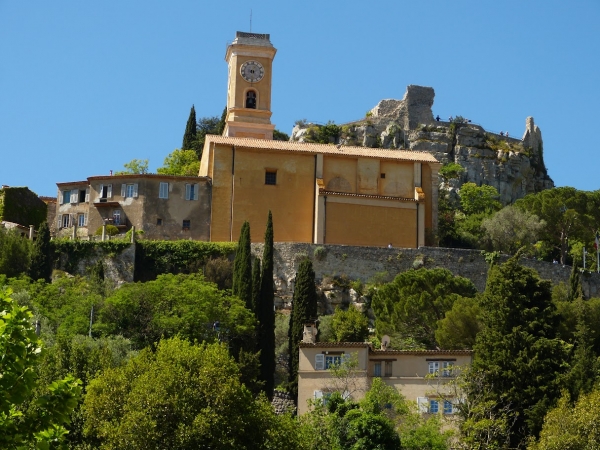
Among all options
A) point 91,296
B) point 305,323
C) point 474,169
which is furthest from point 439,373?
point 474,169

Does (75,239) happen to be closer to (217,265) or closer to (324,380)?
(217,265)

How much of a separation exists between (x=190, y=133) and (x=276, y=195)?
26.8m

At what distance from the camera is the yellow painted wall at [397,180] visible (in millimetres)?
76750

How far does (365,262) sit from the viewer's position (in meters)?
69.5

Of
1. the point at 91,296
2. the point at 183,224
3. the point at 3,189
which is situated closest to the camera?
the point at 91,296

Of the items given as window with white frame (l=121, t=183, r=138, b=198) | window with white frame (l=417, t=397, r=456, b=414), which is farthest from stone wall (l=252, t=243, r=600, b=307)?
window with white frame (l=417, t=397, r=456, b=414)

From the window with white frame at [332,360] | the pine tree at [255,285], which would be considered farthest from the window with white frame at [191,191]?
the window with white frame at [332,360]

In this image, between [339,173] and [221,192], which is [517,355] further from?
[339,173]

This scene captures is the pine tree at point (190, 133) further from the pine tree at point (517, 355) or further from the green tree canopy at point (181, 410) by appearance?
the green tree canopy at point (181, 410)

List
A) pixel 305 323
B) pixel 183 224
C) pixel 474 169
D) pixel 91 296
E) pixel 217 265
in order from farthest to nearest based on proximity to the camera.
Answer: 1. pixel 474 169
2. pixel 183 224
3. pixel 217 265
4. pixel 91 296
5. pixel 305 323

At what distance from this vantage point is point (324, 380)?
50.8 meters

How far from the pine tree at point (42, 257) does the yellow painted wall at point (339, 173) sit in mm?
16938

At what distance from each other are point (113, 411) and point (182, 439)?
3.54 m

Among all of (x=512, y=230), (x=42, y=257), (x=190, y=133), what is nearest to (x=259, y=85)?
(x=190, y=133)
